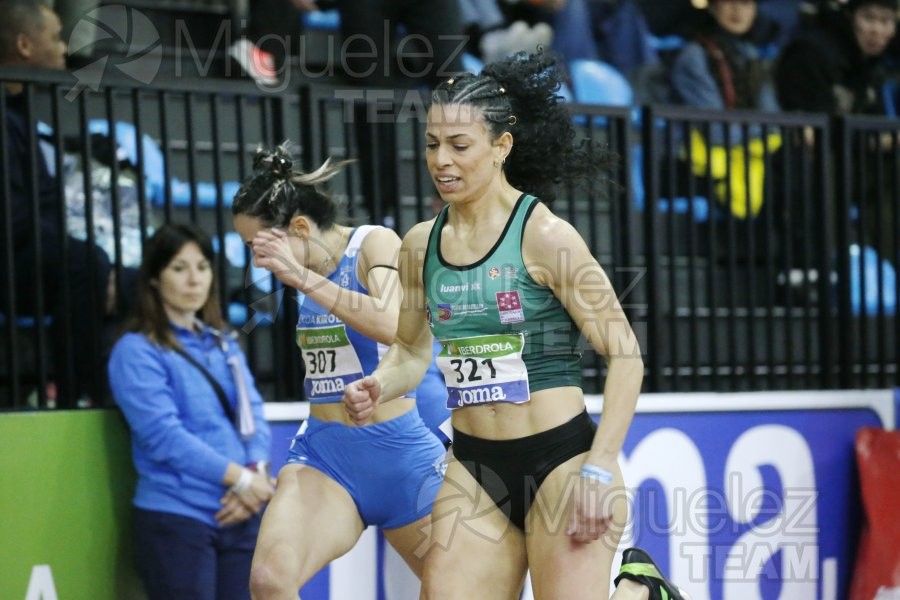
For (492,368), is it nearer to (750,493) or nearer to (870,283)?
(750,493)

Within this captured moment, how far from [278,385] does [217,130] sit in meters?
1.22

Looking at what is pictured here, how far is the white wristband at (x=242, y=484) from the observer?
17.6 feet

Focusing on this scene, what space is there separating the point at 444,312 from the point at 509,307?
217mm

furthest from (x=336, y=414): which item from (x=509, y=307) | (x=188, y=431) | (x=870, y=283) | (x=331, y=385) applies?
(x=870, y=283)

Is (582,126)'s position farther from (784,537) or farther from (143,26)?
(143,26)

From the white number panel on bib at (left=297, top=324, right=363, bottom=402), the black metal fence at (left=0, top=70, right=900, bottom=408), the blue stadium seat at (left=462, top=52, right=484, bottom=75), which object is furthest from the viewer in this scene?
the blue stadium seat at (left=462, top=52, right=484, bottom=75)

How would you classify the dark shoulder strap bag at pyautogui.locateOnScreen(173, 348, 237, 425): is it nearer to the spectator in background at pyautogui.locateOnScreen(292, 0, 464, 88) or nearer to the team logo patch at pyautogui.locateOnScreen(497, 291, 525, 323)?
the team logo patch at pyautogui.locateOnScreen(497, 291, 525, 323)

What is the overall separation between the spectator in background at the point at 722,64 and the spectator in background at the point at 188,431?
4.47m

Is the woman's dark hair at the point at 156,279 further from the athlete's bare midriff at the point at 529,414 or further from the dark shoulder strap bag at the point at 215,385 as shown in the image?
the athlete's bare midriff at the point at 529,414

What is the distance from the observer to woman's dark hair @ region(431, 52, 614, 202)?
162 inches

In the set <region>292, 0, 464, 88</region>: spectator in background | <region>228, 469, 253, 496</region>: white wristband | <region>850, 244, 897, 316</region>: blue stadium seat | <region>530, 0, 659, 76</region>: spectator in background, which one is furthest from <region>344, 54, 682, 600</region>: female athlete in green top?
<region>530, 0, 659, 76</region>: spectator in background

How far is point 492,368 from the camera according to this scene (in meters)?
3.99

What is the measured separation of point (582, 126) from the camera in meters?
6.93

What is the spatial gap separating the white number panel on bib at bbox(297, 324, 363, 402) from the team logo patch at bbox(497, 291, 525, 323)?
108cm
